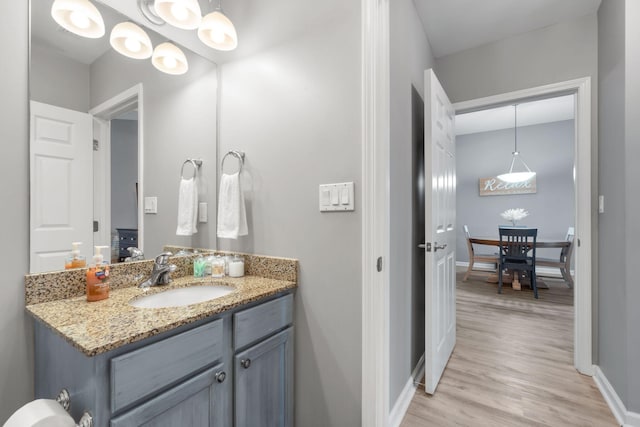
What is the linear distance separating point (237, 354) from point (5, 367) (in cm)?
74

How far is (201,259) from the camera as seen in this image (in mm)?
1568

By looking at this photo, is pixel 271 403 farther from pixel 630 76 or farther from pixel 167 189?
pixel 630 76

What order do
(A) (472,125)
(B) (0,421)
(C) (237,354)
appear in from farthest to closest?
1. (A) (472,125)
2. (C) (237,354)
3. (B) (0,421)

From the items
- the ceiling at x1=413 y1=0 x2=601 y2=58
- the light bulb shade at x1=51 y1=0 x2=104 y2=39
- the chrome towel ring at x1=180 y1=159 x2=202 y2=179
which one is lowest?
the chrome towel ring at x1=180 y1=159 x2=202 y2=179

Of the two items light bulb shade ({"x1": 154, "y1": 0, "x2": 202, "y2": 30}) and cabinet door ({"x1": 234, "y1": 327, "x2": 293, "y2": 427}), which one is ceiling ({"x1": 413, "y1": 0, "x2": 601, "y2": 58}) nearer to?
light bulb shade ({"x1": 154, "y1": 0, "x2": 202, "y2": 30})

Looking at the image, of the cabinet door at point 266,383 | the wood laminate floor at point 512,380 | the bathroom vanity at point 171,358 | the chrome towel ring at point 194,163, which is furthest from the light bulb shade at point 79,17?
the wood laminate floor at point 512,380

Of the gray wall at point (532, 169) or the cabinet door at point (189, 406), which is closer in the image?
the cabinet door at point (189, 406)

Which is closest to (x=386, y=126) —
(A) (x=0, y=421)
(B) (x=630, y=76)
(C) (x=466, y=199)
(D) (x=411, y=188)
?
(D) (x=411, y=188)

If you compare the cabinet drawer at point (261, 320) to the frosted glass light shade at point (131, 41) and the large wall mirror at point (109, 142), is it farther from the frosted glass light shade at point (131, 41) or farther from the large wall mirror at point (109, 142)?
the frosted glass light shade at point (131, 41)

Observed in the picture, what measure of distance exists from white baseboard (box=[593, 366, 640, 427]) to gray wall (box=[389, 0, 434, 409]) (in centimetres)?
109

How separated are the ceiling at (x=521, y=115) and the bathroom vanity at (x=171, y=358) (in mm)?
4414

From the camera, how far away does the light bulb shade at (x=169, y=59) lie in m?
1.48

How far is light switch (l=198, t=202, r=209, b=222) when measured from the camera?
1.74 m

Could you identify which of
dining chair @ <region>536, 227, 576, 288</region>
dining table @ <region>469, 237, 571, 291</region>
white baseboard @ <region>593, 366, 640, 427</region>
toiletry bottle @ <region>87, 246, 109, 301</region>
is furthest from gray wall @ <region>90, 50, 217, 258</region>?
dining chair @ <region>536, 227, 576, 288</region>
